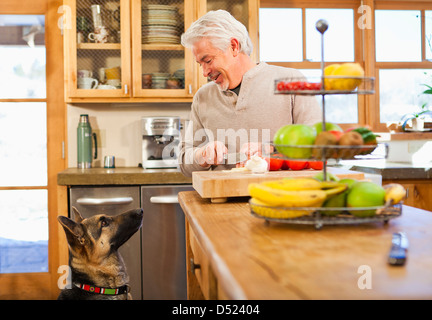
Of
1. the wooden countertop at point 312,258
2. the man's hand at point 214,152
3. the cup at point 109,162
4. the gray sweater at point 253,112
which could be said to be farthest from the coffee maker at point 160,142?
the wooden countertop at point 312,258

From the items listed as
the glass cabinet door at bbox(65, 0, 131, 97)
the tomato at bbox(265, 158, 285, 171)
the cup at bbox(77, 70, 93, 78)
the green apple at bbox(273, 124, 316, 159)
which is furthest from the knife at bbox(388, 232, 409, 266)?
the cup at bbox(77, 70, 93, 78)

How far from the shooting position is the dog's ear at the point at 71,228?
1783 mm

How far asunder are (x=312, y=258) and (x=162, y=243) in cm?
224

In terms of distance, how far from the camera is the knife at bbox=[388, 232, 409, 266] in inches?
28.2

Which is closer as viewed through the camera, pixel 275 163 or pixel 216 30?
pixel 275 163

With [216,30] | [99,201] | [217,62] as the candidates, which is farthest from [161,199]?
[216,30]

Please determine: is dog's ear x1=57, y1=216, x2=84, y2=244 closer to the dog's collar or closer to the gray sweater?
the dog's collar

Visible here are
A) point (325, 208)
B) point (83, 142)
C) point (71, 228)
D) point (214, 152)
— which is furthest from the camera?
point (83, 142)

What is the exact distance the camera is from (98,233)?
198cm

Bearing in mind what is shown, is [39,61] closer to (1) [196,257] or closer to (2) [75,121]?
(2) [75,121]

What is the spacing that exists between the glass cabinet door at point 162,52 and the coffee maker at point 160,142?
18 centimetres

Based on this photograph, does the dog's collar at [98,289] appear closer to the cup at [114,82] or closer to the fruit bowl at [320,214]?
the fruit bowl at [320,214]

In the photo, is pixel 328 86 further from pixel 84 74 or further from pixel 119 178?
pixel 84 74

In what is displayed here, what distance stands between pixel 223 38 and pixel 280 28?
1839 mm
